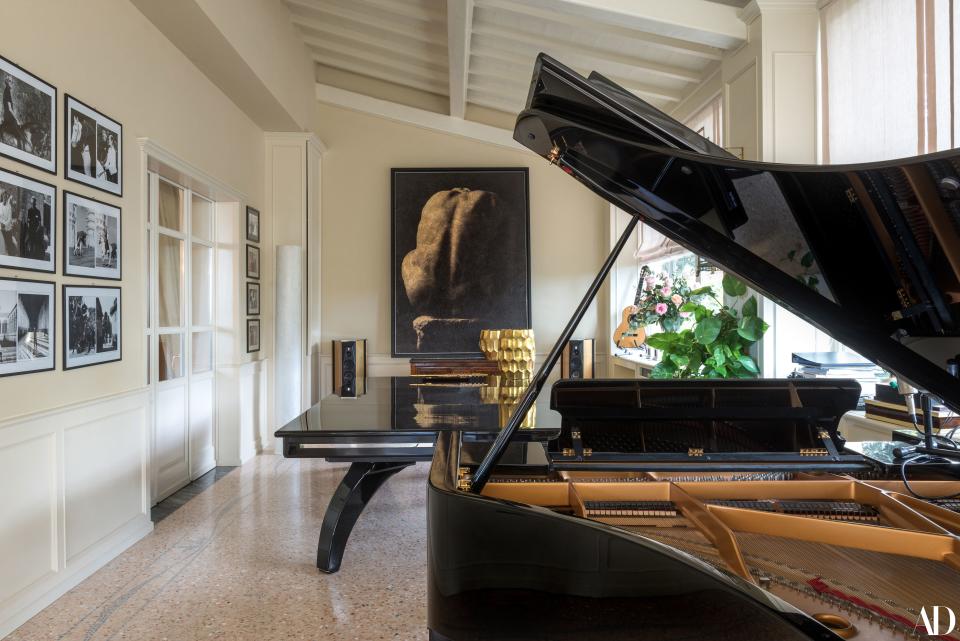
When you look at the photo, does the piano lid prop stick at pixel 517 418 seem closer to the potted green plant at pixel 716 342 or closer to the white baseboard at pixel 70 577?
the potted green plant at pixel 716 342

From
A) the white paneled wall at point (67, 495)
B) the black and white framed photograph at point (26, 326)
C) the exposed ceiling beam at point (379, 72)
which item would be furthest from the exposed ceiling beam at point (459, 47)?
the white paneled wall at point (67, 495)

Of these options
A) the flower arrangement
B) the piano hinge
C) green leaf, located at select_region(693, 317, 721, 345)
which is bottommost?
green leaf, located at select_region(693, 317, 721, 345)

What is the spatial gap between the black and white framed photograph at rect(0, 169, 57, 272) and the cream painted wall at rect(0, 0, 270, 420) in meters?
0.04

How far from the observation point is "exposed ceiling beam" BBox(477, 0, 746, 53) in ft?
11.4

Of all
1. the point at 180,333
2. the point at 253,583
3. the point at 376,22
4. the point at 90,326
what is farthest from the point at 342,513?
the point at 376,22

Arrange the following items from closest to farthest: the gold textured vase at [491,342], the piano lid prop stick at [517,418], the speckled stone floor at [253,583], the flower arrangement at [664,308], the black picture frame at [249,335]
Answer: the piano lid prop stick at [517,418] < the speckled stone floor at [253,583] < the flower arrangement at [664,308] < the gold textured vase at [491,342] < the black picture frame at [249,335]

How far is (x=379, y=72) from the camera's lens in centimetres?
593

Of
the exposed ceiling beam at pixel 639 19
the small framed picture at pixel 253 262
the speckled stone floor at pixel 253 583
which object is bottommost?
the speckled stone floor at pixel 253 583

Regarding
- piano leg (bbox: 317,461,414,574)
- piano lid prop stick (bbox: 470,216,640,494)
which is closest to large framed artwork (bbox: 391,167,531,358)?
piano leg (bbox: 317,461,414,574)

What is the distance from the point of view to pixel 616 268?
6.06 m

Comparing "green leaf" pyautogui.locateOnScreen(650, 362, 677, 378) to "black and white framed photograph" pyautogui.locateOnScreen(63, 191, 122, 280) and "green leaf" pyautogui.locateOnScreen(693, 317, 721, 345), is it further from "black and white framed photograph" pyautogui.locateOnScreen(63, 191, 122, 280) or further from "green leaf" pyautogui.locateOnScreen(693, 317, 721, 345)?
"black and white framed photograph" pyautogui.locateOnScreen(63, 191, 122, 280)

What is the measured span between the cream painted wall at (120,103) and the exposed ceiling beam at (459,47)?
1.71 meters

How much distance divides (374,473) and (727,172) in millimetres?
2057

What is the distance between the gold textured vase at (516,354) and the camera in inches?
154
